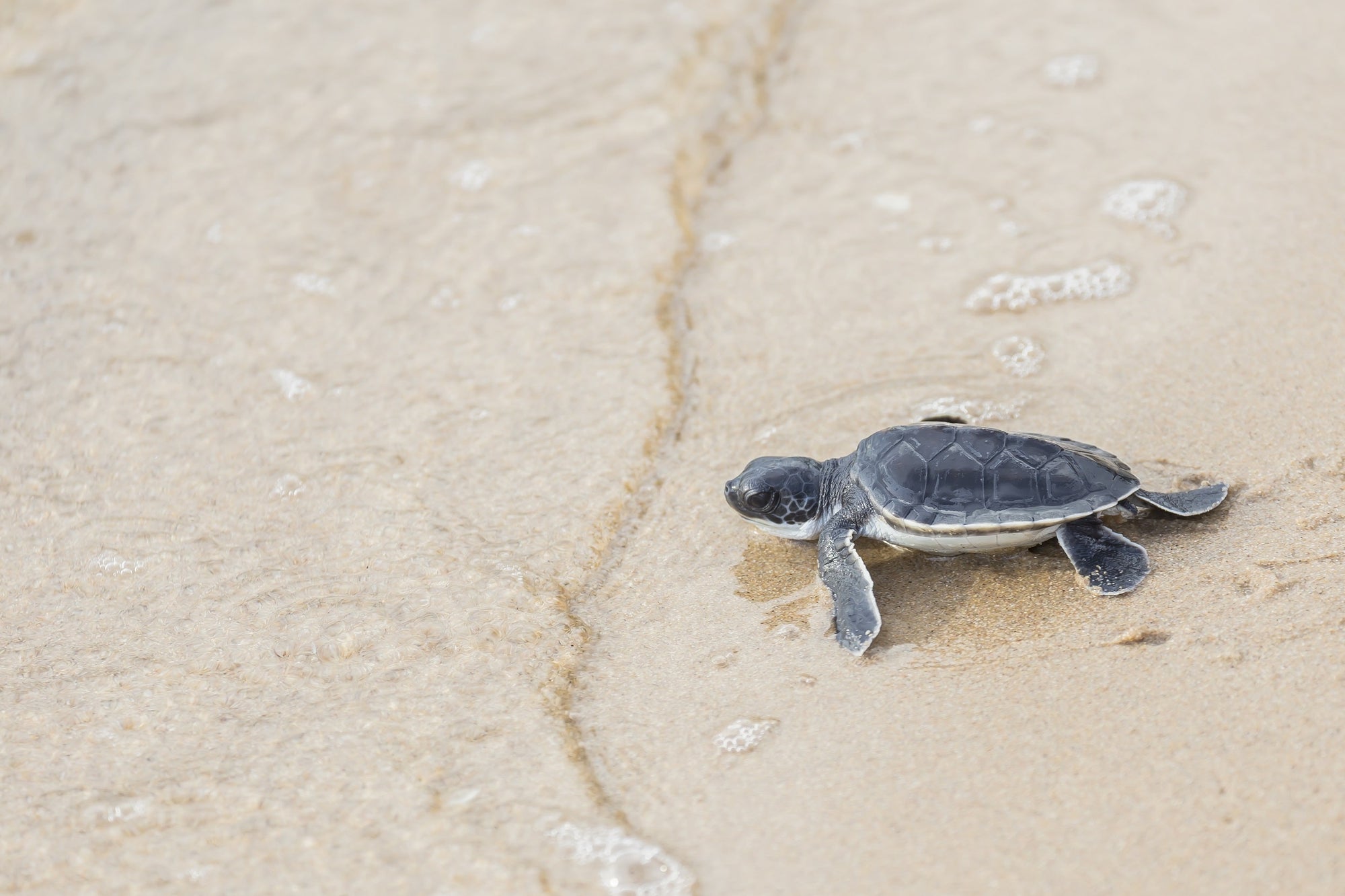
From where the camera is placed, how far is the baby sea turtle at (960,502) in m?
2.82

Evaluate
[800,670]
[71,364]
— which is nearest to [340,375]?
[71,364]

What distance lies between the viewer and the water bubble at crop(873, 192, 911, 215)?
4449 millimetres

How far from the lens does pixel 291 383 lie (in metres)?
4.01

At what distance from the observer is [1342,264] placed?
3.78 m

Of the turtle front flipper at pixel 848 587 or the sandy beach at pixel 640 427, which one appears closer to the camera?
the sandy beach at pixel 640 427

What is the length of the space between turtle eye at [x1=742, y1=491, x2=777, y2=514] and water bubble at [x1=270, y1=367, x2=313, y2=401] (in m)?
1.82

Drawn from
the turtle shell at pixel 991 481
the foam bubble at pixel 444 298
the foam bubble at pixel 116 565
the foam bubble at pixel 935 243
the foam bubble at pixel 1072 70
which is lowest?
the foam bubble at pixel 116 565

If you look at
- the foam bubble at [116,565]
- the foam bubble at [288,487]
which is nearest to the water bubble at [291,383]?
the foam bubble at [288,487]

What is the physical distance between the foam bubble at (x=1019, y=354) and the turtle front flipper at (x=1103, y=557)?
92 cm

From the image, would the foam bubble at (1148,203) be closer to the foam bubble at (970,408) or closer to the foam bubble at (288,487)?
the foam bubble at (970,408)

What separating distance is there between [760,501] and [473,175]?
2.52 meters

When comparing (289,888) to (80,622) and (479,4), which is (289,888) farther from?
(479,4)

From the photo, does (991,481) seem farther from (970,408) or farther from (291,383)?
(291,383)

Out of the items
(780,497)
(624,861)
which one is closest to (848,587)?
(780,497)
